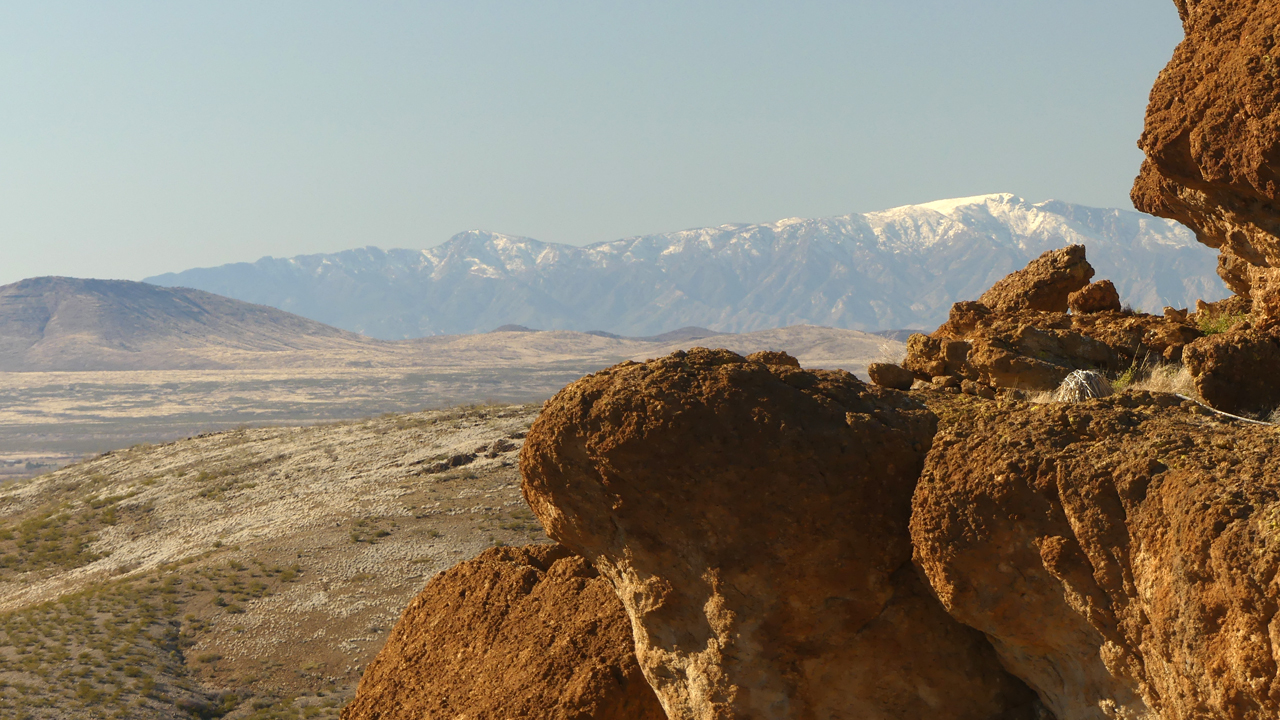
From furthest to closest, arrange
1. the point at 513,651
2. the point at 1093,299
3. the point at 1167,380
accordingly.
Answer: the point at 1093,299 → the point at 513,651 → the point at 1167,380

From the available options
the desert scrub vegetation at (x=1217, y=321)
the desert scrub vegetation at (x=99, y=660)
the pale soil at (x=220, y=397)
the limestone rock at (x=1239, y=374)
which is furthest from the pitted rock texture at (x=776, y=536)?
the pale soil at (x=220, y=397)

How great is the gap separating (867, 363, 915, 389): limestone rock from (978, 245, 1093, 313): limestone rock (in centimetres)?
195

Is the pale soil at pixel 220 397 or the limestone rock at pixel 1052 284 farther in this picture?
the pale soil at pixel 220 397

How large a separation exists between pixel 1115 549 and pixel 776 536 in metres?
1.70

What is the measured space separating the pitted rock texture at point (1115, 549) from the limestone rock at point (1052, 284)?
4196 millimetres

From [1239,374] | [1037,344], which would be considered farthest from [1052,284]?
[1239,374]

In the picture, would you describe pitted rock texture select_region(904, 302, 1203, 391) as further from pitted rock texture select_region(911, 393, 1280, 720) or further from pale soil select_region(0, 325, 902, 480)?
pale soil select_region(0, 325, 902, 480)

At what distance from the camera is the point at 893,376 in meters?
7.66

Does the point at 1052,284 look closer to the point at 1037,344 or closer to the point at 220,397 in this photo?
the point at 1037,344

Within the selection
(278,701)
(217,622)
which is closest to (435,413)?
(217,622)

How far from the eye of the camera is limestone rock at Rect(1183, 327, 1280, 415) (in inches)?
242

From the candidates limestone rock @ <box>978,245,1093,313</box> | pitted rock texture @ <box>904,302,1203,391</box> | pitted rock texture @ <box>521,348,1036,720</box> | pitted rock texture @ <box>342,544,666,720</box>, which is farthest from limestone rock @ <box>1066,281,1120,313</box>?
pitted rock texture @ <box>342,544,666,720</box>

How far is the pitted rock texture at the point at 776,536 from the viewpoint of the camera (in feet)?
18.0

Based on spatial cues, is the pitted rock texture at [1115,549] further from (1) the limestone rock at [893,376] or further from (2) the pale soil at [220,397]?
(2) the pale soil at [220,397]
